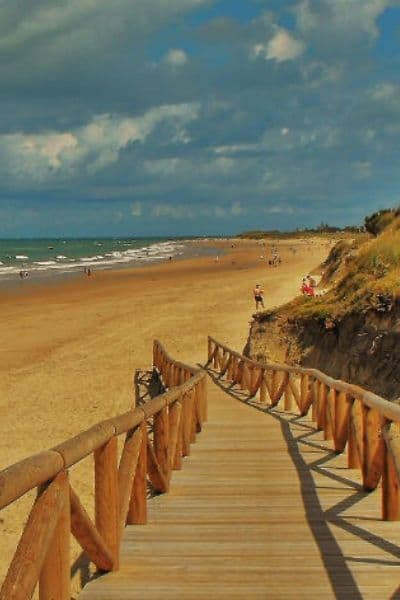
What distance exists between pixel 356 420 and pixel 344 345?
8284mm

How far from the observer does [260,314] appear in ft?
61.7

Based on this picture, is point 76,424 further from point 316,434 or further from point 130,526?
point 130,526

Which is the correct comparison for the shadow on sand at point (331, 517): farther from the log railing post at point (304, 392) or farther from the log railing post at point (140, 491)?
the log railing post at point (140, 491)

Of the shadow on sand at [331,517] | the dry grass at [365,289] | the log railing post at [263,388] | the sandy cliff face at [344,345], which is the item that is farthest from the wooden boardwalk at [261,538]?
the dry grass at [365,289]

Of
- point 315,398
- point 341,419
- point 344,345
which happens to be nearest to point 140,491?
point 341,419

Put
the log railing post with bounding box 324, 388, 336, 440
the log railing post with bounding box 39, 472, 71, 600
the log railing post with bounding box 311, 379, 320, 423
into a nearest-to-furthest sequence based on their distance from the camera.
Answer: the log railing post with bounding box 39, 472, 71, 600 < the log railing post with bounding box 324, 388, 336, 440 < the log railing post with bounding box 311, 379, 320, 423

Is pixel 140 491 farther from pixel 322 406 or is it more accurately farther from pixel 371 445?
pixel 322 406

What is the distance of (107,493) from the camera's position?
390cm

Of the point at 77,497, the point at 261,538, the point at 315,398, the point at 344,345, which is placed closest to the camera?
the point at 77,497

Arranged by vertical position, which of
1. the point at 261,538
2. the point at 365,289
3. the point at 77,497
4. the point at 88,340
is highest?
the point at 365,289

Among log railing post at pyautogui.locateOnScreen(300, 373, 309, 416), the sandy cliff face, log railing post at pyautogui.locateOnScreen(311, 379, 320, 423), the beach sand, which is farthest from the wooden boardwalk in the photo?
the sandy cliff face

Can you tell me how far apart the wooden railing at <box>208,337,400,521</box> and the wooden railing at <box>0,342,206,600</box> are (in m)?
1.69

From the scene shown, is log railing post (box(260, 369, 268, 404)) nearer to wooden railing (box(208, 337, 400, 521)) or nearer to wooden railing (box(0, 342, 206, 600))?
wooden railing (box(208, 337, 400, 521))

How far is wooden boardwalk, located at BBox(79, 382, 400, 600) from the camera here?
3.92 m
